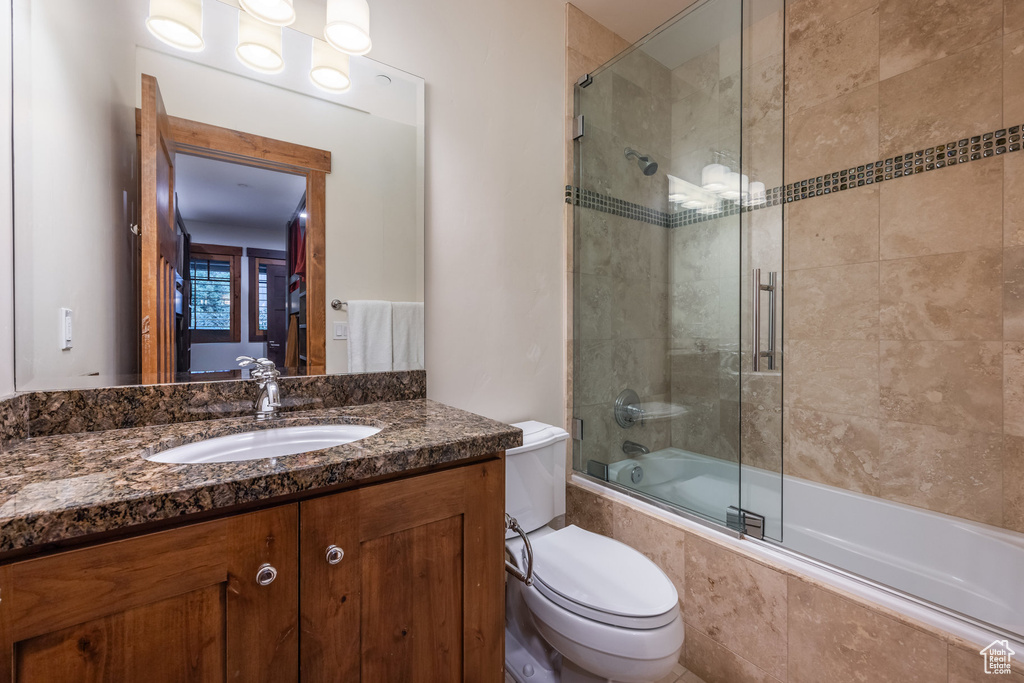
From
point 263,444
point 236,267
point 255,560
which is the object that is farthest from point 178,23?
point 255,560

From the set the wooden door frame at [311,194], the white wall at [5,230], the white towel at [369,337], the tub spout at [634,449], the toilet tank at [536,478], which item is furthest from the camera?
the tub spout at [634,449]

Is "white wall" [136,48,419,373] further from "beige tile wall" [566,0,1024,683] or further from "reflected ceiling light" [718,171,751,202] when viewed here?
"reflected ceiling light" [718,171,751,202]

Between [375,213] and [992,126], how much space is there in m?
2.00

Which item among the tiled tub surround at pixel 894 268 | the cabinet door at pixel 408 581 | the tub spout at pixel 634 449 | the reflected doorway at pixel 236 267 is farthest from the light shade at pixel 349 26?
the tub spout at pixel 634 449

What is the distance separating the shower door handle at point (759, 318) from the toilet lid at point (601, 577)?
914 mm

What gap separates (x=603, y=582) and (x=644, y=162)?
1.61 m

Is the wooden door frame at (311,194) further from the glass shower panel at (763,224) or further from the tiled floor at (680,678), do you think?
the glass shower panel at (763,224)

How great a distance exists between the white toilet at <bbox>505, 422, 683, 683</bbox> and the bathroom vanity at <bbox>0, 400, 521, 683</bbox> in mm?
246

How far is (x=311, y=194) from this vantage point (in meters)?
1.30

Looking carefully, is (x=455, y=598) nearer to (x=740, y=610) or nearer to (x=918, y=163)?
(x=740, y=610)

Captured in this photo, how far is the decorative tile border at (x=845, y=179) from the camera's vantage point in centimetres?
142

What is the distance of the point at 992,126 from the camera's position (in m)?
1.41

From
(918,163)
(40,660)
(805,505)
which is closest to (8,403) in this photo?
(40,660)

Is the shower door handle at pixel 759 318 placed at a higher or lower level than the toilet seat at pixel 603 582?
higher
